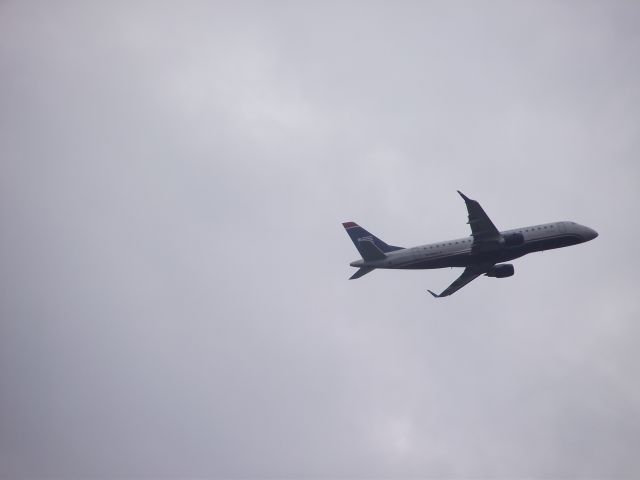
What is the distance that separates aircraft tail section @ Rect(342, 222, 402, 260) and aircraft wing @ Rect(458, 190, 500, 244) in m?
9.07

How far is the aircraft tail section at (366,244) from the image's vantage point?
222 ft

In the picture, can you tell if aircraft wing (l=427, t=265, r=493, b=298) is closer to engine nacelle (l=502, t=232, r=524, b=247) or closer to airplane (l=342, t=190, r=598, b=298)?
airplane (l=342, t=190, r=598, b=298)

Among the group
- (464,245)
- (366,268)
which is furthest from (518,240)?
(366,268)

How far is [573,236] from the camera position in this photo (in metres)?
71.4

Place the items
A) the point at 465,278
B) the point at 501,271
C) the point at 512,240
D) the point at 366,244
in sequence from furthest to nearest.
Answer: the point at 465,278, the point at 501,271, the point at 366,244, the point at 512,240

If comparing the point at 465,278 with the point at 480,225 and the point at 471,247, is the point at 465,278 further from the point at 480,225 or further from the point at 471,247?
the point at 480,225

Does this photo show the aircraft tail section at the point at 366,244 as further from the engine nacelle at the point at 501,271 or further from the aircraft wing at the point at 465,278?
the engine nacelle at the point at 501,271

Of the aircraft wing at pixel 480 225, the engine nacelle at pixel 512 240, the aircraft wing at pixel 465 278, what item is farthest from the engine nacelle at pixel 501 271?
the aircraft wing at pixel 480 225

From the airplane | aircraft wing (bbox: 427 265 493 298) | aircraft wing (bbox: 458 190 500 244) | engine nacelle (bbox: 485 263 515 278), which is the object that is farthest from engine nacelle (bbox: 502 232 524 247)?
aircraft wing (bbox: 427 265 493 298)

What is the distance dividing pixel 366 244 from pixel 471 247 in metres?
12.1

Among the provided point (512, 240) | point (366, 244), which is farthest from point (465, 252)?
point (366, 244)

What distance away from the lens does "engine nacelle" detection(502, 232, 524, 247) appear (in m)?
67.5

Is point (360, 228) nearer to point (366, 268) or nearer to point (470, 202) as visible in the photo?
point (366, 268)

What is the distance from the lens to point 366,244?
67938mm
